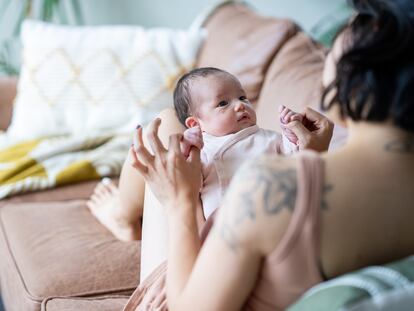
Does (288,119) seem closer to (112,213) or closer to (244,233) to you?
(244,233)

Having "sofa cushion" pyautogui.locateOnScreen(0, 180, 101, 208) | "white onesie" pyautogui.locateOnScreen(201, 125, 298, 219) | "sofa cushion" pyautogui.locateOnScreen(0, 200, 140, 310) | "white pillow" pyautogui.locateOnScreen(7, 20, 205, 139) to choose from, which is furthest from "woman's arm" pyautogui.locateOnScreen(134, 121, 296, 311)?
"white pillow" pyautogui.locateOnScreen(7, 20, 205, 139)

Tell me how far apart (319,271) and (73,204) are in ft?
4.45

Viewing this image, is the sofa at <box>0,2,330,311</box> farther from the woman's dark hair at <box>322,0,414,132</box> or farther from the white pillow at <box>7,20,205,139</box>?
the woman's dark hair at <box>322,0,414,132</box>

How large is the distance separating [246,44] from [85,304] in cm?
132

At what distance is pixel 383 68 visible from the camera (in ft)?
3.17

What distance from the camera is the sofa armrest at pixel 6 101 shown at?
2930 mm

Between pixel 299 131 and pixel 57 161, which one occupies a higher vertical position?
pixel 299 131

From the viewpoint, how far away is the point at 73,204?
7.26ft

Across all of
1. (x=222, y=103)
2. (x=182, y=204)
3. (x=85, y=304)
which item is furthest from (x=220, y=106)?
(x=85, y=304)

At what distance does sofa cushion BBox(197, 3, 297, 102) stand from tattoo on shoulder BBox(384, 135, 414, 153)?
4.95ft

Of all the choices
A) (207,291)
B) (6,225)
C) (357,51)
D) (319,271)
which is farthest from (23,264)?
(357,51)

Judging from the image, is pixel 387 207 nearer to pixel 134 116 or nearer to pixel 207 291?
pixel 207 291

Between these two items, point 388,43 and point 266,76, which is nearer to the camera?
point 388,43

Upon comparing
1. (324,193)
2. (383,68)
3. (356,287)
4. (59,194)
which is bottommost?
(59,194)
